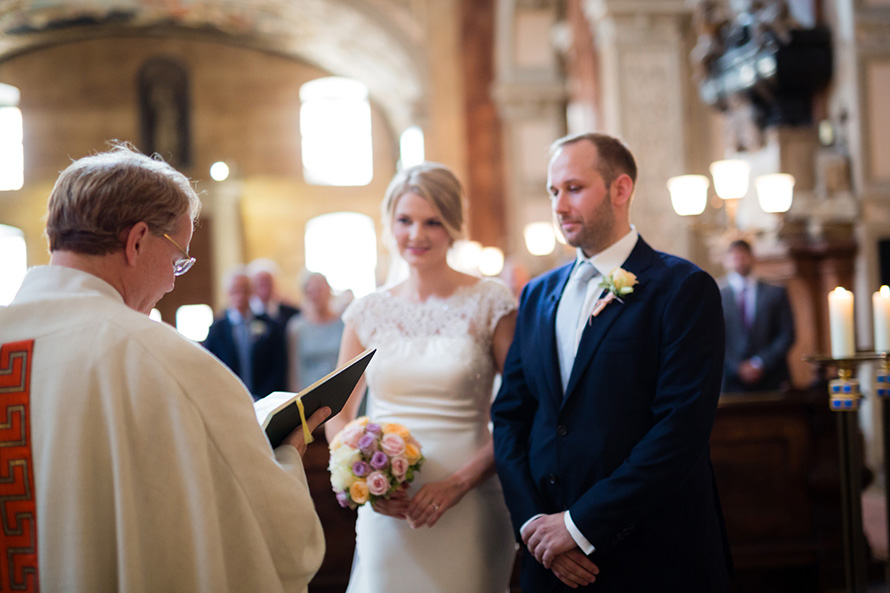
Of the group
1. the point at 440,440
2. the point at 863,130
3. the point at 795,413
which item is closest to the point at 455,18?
the point at 863,130

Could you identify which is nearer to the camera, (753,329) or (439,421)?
(439,421)

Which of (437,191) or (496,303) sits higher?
(437,191)

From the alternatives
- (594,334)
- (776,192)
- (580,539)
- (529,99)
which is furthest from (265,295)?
(529,99)

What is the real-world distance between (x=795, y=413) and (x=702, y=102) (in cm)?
469

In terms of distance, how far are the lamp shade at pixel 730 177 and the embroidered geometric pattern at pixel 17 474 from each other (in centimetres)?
550

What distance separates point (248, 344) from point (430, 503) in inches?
156

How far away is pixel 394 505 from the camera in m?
2.67

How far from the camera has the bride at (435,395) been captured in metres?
2.77

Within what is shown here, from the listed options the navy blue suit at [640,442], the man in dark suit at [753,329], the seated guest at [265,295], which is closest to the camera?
the navy blue suit at [640,442]

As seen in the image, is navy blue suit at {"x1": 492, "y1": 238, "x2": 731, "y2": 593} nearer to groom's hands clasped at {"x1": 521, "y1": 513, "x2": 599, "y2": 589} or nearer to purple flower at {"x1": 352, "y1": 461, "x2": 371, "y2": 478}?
groom's hands clasped at {"x1": 521, "y1": 513, "x2": 599, "y2": 589}

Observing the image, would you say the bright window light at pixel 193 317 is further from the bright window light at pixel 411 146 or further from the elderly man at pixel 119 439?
the elderly man at pixel 119 439

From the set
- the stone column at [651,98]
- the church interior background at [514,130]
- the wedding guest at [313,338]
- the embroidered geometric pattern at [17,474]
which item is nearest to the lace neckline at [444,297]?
the church interior background at [514,130]

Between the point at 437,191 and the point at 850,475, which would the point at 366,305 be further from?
the point at 850,475

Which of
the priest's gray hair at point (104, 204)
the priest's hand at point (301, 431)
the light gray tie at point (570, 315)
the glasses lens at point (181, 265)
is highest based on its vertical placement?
the priest's gray hair at point (104, 204)
